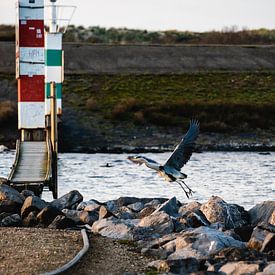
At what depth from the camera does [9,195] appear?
18.0 meters

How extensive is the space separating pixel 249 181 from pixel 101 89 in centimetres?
1660

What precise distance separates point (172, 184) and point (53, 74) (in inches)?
152

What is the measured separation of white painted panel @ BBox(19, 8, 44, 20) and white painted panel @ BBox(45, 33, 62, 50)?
148 inches

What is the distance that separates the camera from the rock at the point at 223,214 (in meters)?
16.6

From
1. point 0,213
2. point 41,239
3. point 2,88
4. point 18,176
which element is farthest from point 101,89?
point 41,239

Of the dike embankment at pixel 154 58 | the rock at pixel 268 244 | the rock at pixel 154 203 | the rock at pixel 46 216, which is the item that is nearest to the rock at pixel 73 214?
the rock at pixel 46 216

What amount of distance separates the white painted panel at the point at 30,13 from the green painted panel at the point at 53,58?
3.42 metres

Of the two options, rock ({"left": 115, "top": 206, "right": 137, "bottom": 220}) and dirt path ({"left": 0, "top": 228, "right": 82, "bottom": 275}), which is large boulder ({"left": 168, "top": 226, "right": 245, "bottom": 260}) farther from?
rock ({"left": 115, "top": 206, "right": 137, "bottom": 220})

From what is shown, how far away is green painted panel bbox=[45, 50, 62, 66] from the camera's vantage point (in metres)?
26.8

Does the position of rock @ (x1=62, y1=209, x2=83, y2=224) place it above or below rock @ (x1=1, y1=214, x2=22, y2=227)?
below

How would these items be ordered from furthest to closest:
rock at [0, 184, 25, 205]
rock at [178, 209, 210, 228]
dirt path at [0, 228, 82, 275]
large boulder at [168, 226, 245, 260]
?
1. rock at [0, 184, 25, 205]
2. rock at [178, 209, 210, 228]
3. large boulder at [168, 226, 245, 260]
4. dirt path at [0, 228, 82, 275]

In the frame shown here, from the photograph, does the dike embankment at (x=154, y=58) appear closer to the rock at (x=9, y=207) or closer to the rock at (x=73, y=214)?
the rock at (x=73, y=214)

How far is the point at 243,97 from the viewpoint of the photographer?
4288 centimetres

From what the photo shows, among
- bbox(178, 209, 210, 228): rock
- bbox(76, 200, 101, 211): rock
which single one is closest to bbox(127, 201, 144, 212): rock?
bbox(76, 200, 101, 211): rock
